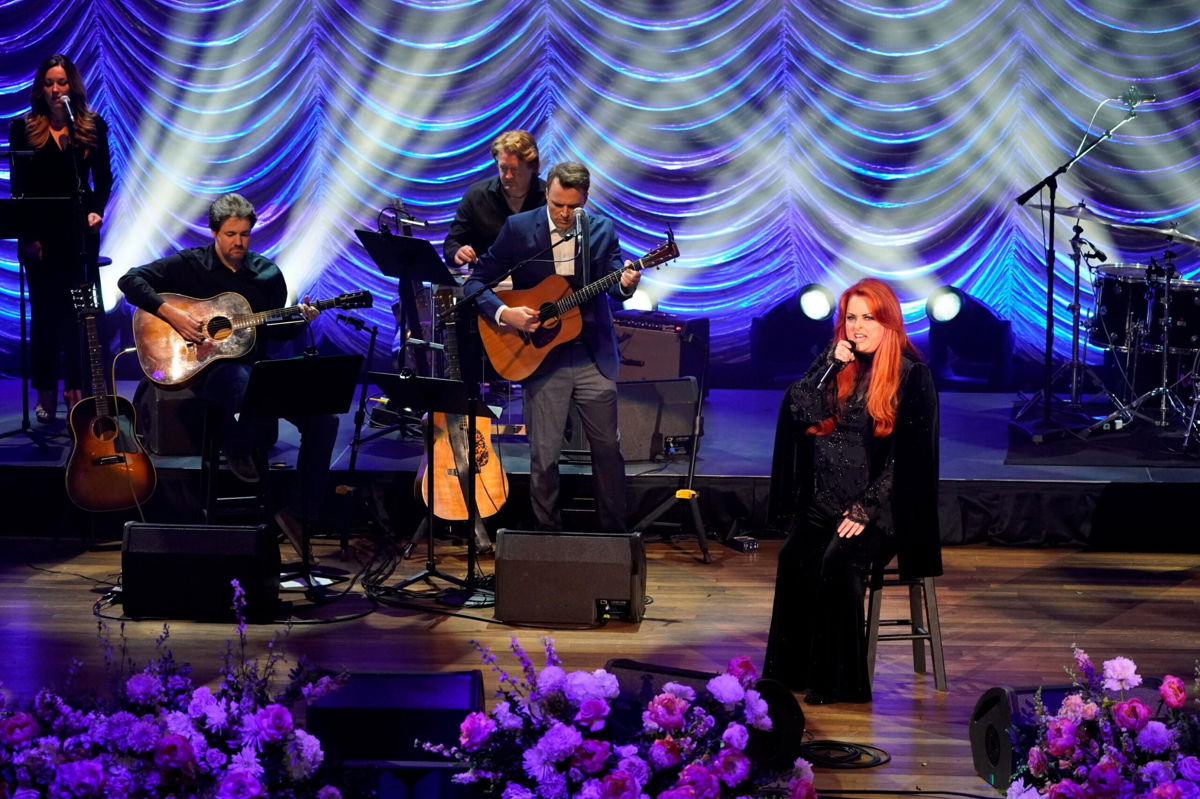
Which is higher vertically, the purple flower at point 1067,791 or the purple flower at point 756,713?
the purple flower at point 756,713

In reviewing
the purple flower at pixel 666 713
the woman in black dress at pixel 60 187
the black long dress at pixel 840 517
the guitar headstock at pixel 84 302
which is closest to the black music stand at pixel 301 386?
the guitar headstock at pixel 84 302

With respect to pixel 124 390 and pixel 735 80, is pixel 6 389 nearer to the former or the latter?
pixel 124 390

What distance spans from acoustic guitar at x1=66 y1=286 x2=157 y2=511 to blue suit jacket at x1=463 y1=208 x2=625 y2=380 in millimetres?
1917

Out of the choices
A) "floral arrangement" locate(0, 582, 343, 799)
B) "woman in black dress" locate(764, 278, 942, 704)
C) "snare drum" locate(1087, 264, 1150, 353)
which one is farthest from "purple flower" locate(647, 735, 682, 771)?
"snare drum" locate(1087, 264, 1150, 353)

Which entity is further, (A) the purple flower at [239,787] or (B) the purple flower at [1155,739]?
(B) the purple flower at [1155,739]

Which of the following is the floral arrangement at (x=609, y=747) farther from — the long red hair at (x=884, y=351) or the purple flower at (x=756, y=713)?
the long red hair at (x=884, y=351)

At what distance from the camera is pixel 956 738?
15.5 ft

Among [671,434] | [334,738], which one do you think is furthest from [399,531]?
[334,738]

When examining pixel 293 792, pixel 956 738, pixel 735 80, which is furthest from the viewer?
pixel 735 80

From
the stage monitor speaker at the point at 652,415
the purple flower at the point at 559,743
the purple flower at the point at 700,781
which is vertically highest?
the stage monitor speaker at the point at 652,415

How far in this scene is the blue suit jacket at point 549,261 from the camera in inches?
243

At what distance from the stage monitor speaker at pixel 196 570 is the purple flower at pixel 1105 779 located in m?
3.77

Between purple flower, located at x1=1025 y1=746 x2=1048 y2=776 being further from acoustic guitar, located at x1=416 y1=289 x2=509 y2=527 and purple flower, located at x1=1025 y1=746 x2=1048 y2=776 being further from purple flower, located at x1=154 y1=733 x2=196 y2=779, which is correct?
acoustic guitar, located at x1=416 y1=289 x2=509 y2=527

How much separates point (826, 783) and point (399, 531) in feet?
11.7
